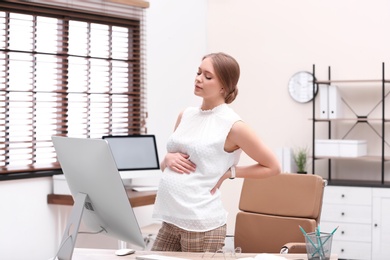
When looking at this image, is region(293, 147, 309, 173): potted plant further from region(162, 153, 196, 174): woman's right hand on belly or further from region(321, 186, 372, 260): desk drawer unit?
region(162, 153, 196, 174): woman's right hand on belly

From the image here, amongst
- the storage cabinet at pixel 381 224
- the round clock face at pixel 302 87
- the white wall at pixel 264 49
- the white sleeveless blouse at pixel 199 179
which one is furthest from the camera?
the round clock face at pixel 302 87

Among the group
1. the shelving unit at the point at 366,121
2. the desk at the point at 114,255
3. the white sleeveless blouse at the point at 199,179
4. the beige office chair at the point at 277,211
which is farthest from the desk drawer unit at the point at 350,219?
the white sleeveless blouse at the point at 199,179

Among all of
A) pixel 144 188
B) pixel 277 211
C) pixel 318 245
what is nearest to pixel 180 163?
pixel 318 245

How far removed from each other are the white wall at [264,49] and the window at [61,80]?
0.23 meters

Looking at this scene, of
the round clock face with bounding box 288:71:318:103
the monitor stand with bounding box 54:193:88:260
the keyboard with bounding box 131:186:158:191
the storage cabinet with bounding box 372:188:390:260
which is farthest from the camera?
the round clock face with bounding box 288:71:318:103

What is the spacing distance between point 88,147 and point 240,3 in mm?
4407

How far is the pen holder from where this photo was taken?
2371 millimetres

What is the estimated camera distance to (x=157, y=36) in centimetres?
582

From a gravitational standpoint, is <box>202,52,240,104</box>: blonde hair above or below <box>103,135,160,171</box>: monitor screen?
above

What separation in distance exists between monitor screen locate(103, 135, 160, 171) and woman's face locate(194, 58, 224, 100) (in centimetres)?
229

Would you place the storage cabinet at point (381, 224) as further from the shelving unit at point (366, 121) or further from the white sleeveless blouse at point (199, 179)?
the white sleeveless blouse at point (199, 179)

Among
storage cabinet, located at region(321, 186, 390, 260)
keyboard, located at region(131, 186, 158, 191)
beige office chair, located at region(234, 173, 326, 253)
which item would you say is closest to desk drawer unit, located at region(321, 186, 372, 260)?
storage cabinet, located at region(321, 186, 390, 260)

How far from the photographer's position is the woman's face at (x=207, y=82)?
254cm

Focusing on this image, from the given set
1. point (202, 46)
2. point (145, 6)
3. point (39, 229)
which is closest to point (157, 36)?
point (145, 6)
